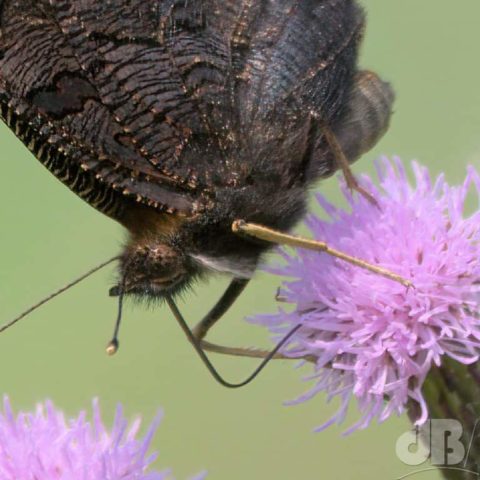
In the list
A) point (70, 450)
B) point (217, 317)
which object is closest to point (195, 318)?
point (217, 317)

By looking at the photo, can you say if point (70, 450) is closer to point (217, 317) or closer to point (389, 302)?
point (217, 317)

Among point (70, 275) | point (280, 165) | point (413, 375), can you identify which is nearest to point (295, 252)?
point (280, 165)

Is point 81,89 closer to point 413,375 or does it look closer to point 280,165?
point 280,165

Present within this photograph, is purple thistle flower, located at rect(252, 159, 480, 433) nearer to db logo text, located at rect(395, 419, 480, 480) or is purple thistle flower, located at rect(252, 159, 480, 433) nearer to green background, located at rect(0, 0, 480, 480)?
db logo text, located at rect(395, 419, 480, 480)

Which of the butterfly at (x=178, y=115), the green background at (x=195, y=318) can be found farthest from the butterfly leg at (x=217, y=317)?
the green background at (x=195, y=318)

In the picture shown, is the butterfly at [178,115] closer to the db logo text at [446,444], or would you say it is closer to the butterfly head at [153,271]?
the butterfly head at [153,271]

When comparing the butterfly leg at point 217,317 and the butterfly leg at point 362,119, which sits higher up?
the butterfly leg at point 362,119
